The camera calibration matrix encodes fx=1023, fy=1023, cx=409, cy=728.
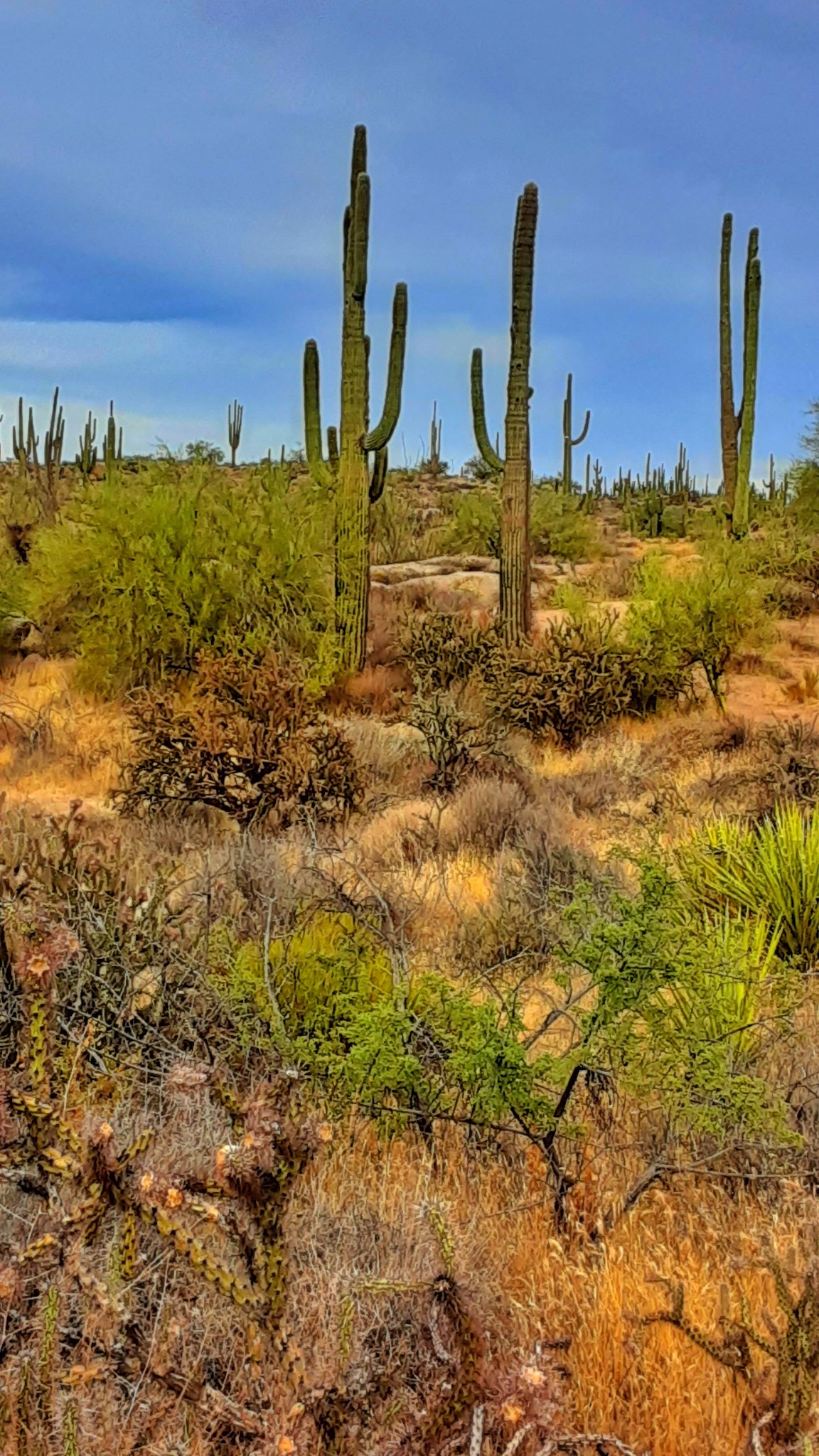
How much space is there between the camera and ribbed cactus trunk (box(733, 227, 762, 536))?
1898 cm

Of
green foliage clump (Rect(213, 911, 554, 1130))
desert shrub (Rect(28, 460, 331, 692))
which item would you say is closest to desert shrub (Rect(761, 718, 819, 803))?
Result: green foliage clump (Rect(213, 911, 554, 1130))

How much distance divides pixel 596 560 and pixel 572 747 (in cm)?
1768

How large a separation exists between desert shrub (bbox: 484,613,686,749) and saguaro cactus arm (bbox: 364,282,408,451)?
3366 millimetres

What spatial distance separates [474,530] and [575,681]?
609 inches

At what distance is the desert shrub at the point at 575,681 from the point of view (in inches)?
425

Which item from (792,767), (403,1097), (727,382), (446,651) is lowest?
(403,1097)

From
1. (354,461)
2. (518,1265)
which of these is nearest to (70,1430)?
(518,1265)

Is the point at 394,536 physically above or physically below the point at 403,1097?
above

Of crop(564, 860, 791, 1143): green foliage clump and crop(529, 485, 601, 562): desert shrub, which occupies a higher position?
crop(529, 485, 601, 562): desert shrub

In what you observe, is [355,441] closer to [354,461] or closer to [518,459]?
[354,461]

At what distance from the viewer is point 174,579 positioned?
12258 millimetres

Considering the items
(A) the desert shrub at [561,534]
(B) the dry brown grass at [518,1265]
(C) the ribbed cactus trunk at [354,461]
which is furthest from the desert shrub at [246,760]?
(A) the desert shrub at [561,534]

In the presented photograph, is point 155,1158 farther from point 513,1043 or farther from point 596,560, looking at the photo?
point 596,560

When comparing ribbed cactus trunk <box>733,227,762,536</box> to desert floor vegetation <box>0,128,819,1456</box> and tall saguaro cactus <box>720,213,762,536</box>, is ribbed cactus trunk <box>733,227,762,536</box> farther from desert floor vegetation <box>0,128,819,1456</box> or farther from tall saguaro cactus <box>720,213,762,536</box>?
desert floor vegetation <box>0,128,819,1456</box>
